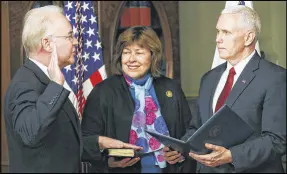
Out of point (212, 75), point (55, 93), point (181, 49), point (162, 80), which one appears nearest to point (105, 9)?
point (181, 49)

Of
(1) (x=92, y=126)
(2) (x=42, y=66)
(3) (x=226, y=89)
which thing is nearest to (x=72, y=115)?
(2) (x=42, y=66)

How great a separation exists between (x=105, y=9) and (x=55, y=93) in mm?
3379

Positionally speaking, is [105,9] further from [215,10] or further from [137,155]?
[137,155]

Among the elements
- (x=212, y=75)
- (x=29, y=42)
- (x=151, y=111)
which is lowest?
(x=151, y=111)

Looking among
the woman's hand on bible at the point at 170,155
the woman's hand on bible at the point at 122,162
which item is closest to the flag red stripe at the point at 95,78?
the woman's hand on bible at the point at 122,162

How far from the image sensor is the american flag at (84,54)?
440cm

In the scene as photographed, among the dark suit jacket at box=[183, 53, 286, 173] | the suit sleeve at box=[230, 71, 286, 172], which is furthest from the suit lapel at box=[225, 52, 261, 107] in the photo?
the suit sleeve at box=[230, 71, 286, 172]

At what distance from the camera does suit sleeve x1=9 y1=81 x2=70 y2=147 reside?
2.19 metres

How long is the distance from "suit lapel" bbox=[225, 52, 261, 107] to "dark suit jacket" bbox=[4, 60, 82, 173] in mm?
682

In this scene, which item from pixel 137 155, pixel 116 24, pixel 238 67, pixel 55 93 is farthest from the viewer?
pixel 116 24

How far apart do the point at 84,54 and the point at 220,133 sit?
2.30 m

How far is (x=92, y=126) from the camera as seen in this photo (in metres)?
3.04

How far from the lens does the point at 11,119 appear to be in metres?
2.33

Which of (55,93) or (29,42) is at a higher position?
(29,42)
